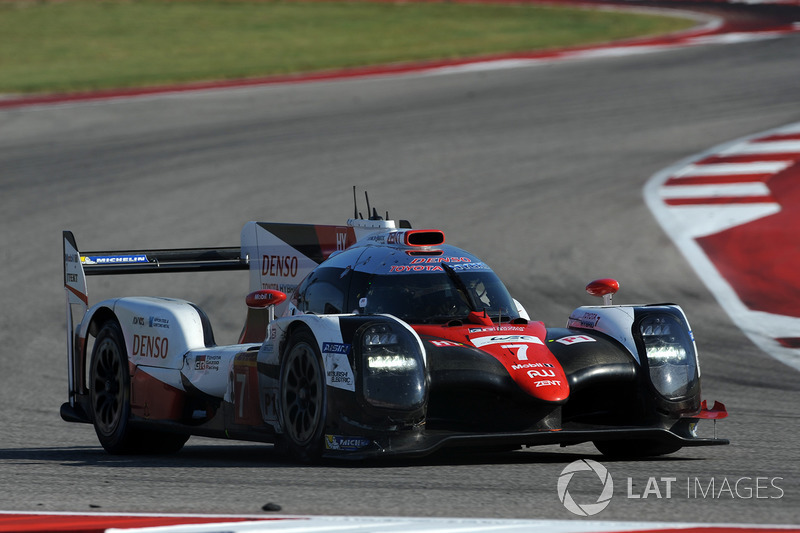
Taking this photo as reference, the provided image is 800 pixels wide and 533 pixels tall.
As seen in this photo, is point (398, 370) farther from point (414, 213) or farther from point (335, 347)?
point (414, 213)

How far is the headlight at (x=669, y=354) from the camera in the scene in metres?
7.13

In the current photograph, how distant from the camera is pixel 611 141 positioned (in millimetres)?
20594

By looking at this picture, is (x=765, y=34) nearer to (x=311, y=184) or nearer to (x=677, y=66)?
(x=677, y=66)

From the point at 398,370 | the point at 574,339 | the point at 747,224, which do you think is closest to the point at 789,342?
the point at 747,224

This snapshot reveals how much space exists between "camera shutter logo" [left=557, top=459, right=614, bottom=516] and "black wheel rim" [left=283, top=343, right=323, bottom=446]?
133cm

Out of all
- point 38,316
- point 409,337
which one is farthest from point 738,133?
point 409,337

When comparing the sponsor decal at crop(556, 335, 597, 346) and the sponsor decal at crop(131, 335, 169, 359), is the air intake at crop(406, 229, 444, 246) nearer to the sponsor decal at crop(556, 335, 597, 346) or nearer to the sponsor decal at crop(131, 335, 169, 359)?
the sponsor decal at crop(556, 335, 597, 346)

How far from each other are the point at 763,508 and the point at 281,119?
18.7 meters

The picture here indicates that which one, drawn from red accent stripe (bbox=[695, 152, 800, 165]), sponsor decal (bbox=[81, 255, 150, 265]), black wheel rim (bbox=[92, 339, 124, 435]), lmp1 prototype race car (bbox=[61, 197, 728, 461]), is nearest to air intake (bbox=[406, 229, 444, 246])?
lmp1 prototype race car (bbox=[61, 197, 728, 461])

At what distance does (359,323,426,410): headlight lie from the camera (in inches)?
256

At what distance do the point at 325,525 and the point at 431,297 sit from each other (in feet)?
8.78

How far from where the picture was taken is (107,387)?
8828 millimetres

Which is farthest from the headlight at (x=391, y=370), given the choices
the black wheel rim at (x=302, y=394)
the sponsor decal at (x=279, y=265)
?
the sponsor decal at (x=279, y=265)

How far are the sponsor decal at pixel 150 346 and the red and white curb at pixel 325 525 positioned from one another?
3232 mm
